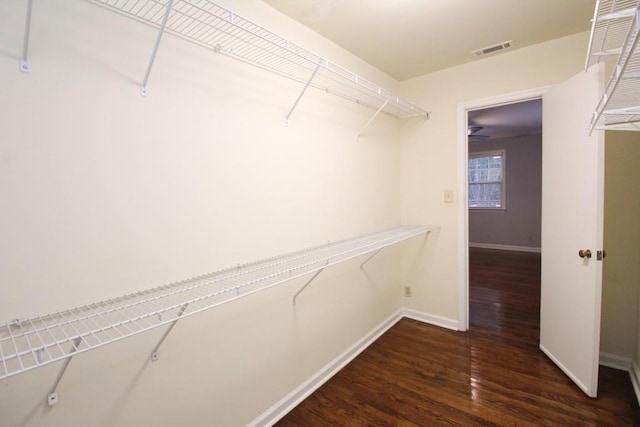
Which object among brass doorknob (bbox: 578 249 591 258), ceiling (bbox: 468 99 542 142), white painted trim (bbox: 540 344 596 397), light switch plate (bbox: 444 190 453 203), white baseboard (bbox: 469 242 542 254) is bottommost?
white painted trim (bbox: 540 344 596 397)

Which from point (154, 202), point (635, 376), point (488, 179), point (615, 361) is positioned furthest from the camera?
point (488, 179)

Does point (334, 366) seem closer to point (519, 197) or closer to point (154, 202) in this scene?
point (154, 202)

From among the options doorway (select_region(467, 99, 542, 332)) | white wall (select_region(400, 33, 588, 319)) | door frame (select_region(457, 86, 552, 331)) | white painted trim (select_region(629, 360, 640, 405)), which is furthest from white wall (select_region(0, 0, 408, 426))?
doorway (select_region(467, 99, 542, 332))

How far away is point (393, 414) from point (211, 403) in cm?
102

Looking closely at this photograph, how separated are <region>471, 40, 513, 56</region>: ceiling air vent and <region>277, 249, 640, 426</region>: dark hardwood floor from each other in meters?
2.33

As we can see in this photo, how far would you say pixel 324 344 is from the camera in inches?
81.0

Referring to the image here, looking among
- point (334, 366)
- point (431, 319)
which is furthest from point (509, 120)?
point (334, 366)

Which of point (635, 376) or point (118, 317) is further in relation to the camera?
point (635, 376)

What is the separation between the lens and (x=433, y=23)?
6.17 feet

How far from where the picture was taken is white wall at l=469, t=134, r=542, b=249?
586cm

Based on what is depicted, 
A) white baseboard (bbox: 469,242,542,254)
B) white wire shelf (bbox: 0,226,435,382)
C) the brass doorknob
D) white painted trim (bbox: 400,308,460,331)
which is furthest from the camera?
white baseboard (bbox: 469,242,542,254)

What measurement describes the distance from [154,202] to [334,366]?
5.43 ft

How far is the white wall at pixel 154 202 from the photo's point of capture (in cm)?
91

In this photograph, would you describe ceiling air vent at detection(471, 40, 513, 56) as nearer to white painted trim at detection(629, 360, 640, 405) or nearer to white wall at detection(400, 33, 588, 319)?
white wall at detection(400, 33, 588, 319)
